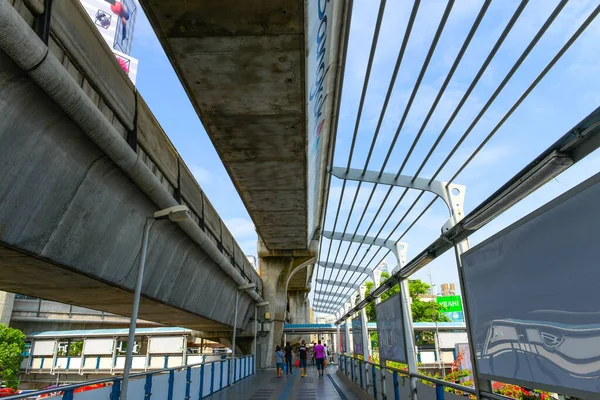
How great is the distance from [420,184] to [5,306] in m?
41.8

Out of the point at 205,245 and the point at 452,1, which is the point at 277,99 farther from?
the point at 205,245

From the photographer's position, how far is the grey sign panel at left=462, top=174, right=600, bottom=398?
9.23 ft

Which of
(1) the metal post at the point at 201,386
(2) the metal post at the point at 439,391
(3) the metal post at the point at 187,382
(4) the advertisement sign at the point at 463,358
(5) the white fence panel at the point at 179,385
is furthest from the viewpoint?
(4) the advertisement sign at the point at 463,358

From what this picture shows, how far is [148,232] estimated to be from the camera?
7.32 m

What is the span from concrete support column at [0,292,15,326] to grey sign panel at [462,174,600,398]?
45.0 metres

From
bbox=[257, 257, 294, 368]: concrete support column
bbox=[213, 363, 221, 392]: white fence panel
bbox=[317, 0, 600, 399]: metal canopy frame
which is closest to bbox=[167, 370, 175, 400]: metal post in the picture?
bbox=[213, 363, 221, 392]: white fence panel

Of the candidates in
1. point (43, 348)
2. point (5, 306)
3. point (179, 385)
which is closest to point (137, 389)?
point (179, 385)

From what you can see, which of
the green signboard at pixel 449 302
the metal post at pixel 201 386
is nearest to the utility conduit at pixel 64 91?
the metal post at pixel 201 386

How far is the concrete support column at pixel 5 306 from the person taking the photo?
3675 centimetres

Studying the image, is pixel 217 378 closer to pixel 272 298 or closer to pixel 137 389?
pixel 137 389

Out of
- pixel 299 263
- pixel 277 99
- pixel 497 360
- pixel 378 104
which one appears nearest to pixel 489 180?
pixel 378 104

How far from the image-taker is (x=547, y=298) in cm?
325

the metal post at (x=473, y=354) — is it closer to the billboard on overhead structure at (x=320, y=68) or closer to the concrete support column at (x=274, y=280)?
the billboard on overhead structure at (x=320, y=68)

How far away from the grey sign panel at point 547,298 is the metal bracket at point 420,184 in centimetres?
594
